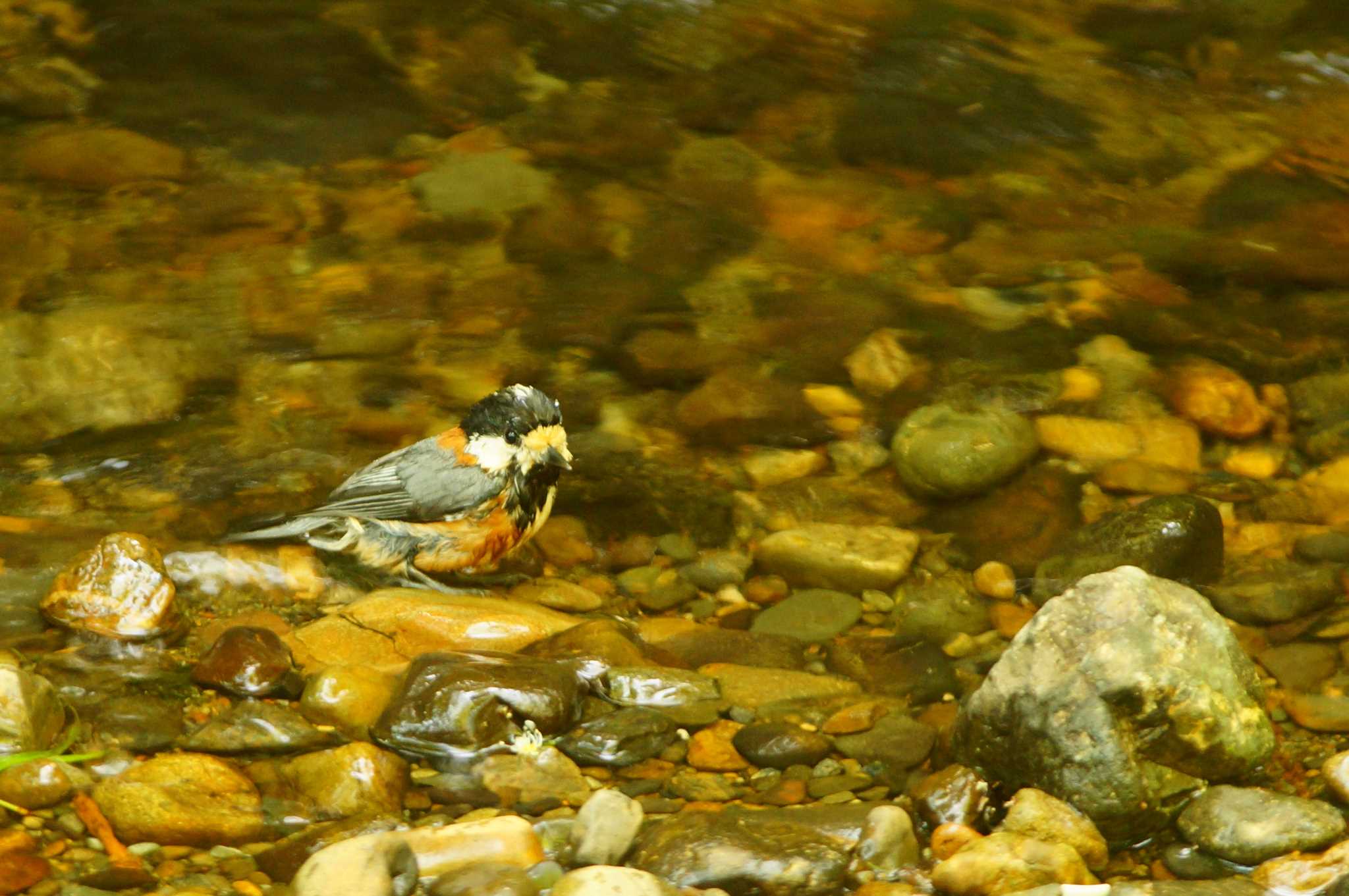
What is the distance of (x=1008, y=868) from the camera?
11.9 ft

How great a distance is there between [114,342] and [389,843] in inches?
155

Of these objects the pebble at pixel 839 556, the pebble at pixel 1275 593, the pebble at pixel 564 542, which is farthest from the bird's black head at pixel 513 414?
the pebble at pixel 1275 593

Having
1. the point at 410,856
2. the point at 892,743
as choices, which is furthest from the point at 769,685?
the point at 410,856

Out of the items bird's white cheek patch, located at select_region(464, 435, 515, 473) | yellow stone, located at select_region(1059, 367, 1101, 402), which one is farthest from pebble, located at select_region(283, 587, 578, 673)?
yellow stone, located at select_region(1059, 367, 1101, 402)

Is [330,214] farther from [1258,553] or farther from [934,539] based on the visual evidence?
[1258,553]

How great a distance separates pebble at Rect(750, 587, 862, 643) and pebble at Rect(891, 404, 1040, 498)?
75 centimetres

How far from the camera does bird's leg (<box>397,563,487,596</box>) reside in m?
5.54

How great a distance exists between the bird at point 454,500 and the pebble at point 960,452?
4.95 ft

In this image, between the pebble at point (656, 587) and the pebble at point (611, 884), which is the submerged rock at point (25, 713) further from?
the pebble at point (656, 587)

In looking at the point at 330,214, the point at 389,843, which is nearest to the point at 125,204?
the point at 330,214

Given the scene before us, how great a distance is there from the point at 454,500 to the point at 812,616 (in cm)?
142

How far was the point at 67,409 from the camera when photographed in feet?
20.8

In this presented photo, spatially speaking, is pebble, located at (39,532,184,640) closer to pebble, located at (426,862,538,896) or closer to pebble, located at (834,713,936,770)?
pebble, located at (426,862,538,896)

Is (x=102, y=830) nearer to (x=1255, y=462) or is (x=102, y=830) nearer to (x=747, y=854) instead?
(x=747, y=854)
